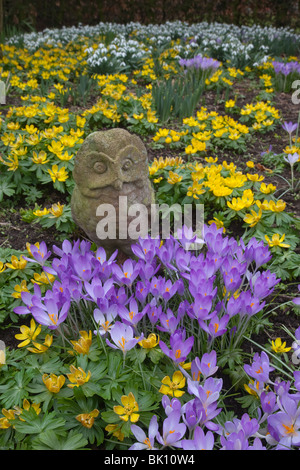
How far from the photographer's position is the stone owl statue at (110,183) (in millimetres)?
1812

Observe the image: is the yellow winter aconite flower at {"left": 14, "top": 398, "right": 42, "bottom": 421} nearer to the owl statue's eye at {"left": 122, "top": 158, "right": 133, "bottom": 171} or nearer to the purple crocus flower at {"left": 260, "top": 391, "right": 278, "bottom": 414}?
the purple crocus flower at {"left": 260, "top": 391, "right": 278, "bottom": 414}

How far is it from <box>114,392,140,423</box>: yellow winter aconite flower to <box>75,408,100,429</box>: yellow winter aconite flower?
0.08 meters

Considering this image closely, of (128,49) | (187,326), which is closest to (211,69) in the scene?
(128,49)

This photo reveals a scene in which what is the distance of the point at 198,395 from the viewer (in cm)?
124

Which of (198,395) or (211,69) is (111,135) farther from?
(211,69)

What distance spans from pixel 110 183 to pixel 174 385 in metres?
0.90

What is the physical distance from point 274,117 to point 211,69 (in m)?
1.62

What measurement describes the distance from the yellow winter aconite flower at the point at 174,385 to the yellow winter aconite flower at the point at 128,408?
0.11 metres

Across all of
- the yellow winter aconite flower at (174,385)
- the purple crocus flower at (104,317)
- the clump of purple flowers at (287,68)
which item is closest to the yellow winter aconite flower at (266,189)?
the purple crocus flower at (104,317)

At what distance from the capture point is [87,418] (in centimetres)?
128

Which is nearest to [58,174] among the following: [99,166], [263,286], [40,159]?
[40,159]

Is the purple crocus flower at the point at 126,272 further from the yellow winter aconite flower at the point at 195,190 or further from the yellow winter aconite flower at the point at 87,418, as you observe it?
the yellow winter aconite flower at the point at 195,190

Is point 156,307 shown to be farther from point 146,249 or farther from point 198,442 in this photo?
point 198,442

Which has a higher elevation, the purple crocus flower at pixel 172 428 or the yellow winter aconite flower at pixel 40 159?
the yellow winter aconite flower at pixel 40 159
